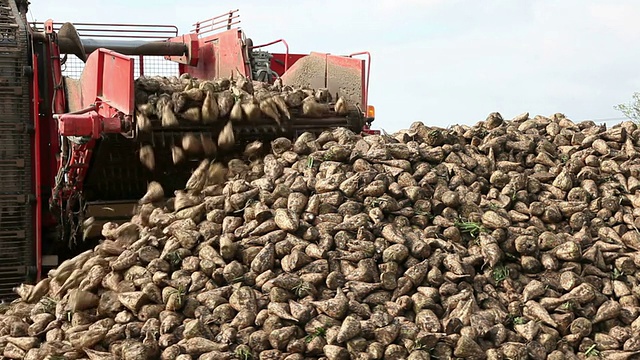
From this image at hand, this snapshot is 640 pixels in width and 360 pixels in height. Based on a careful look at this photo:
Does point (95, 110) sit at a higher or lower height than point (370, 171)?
higher

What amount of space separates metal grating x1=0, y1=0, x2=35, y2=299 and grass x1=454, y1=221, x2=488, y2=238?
9.69ft

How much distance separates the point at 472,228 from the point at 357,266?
85 cm

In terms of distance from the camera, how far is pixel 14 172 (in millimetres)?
6121

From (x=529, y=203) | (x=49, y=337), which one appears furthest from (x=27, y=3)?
(x=529, y=203)

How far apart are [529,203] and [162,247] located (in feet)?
7.77

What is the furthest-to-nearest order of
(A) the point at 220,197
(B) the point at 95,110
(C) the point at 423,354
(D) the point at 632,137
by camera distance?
(D) the point at 632,137 < (B) the point at 95,110 < (A) the point at 220,197 < (C) the point at 423,354

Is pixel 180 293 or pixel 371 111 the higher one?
pixel 371 111

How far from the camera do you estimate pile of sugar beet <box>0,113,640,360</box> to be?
4.61 m

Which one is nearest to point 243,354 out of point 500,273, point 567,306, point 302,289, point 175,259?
point 302,289

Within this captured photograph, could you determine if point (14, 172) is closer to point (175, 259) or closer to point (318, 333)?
point (175, 259)

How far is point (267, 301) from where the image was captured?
4730 mm

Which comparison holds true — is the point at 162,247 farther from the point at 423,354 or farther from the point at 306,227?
the point at 423,354

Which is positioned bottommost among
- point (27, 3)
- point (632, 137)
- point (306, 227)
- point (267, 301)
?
point (267, 301)

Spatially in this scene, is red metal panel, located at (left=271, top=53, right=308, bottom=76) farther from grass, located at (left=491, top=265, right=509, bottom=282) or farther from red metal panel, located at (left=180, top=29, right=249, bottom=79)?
grass, located at (left=491, top=265, right=509, bottom=282)
